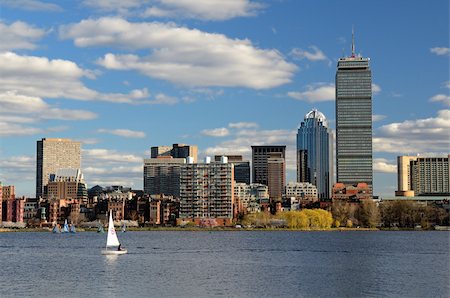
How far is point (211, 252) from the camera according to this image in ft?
450

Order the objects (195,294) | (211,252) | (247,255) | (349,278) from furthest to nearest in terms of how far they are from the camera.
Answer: (211,252)
(247,255)
(349,278)
(195,294)

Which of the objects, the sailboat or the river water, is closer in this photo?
the river water

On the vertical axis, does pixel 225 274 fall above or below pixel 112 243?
below

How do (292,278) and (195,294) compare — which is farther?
(292,278)

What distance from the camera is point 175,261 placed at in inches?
4500

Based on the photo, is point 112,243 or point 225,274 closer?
point 225,274

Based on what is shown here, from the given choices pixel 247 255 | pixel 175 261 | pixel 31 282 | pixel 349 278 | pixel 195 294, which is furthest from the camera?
pixel 247 255

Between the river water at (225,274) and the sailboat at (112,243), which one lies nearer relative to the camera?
the river water at (225,274)

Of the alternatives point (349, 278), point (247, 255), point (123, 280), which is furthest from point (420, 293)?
point (247, 255)

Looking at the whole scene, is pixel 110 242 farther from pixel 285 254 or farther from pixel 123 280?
pixel 123 280

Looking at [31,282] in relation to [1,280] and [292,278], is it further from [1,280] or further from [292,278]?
[292,278]

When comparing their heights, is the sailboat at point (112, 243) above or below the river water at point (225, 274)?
above

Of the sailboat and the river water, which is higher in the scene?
the sailboat

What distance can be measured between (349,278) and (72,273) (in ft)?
110
